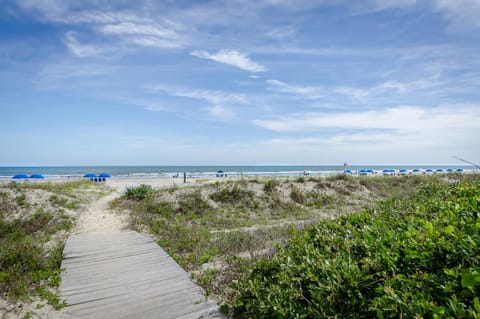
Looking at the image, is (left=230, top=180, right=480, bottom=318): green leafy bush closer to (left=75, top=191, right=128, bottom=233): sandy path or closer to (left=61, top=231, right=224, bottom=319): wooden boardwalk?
(left=61, top=231, right=224, bottom=319): wooden boardwalk

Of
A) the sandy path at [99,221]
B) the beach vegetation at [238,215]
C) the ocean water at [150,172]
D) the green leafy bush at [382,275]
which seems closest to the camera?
the green leafy bush at [382,275]

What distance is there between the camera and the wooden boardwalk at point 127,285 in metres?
3.99

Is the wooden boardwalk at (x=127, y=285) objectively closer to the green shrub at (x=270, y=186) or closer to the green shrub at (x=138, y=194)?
the green shrub at (x=138, y=194)

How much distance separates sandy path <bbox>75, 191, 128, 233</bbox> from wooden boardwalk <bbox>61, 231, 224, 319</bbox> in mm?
2110

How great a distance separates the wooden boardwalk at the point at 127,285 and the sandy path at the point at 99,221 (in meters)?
2.11

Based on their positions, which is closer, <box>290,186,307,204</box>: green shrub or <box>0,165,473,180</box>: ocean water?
<box>290,186,307,204</box>: green shrub

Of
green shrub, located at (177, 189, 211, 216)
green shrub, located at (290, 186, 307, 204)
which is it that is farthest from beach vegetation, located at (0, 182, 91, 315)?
green shrub, located at (290, 186, 307, 204)

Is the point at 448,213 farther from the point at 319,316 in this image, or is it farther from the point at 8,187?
the point at 8,187

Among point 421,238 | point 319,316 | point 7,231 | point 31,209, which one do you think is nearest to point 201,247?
point 319,316

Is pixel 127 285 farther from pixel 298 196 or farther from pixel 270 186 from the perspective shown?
pixel 270 186

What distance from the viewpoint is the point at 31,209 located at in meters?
10.6

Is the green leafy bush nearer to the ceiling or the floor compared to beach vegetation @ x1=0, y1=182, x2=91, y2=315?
nearer to the ceiling

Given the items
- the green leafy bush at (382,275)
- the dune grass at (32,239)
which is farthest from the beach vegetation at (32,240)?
the green leafy bush at (382,275)

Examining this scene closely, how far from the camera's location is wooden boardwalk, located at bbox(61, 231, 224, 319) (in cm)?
399
